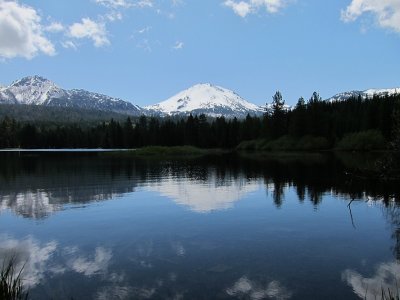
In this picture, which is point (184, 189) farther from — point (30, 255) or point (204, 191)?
point (30, 255)

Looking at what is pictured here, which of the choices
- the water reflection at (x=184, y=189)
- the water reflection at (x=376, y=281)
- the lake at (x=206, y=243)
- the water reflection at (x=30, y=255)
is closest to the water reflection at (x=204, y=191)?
the water reflection at (x=184, y=189)

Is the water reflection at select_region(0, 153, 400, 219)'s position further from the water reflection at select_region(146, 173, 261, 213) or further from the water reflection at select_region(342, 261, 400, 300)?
the water reflection at select_region(342, 261, 400, 300)

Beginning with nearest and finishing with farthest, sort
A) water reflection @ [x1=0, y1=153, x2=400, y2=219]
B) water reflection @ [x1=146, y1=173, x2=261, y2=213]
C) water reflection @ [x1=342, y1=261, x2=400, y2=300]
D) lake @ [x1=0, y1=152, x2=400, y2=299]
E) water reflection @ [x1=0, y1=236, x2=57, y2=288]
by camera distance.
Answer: water reflection @ [x1=342, y1=261, x2=400, y2=300] < lake @ [x1=0, y1=152, x2=400, y2=299] < water reflection @ [x1=0, y1=236, x2=57, y2=288] < water reflection @ [x1=146, y1=173, x2=261, y2=213] < water reflection @ [x1=0, y1=153, x2=400, y2=219]

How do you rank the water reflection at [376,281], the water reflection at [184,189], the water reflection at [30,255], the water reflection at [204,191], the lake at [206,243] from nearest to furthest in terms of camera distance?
the water reflection at [376,281] < the lake at [206,243] < the water reflection at [30,255] < the water reflection at [204,191] < the water reflection at [184,189]

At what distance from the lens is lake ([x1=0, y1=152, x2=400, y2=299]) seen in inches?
598

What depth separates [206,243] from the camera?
21.6 meters

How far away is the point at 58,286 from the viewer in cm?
1547

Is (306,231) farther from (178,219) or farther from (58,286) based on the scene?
(58,286)

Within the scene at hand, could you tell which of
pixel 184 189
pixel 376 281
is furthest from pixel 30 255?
pixel 184 189

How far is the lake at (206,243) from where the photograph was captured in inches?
598

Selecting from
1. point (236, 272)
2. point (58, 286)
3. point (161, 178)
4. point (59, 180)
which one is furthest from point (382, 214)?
point (59, 180)

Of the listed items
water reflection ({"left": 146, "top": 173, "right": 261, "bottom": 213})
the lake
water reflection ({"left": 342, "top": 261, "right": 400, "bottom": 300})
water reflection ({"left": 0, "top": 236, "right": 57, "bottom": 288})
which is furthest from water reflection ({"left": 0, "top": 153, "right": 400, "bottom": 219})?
water reflection ({"left": 342, "top": 261, "right": 400, "bottom": 300})

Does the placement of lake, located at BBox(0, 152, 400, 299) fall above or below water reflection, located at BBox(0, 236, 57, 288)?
above

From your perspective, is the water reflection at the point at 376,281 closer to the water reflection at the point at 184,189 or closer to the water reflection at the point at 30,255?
the water reflection at the point at 30,255
